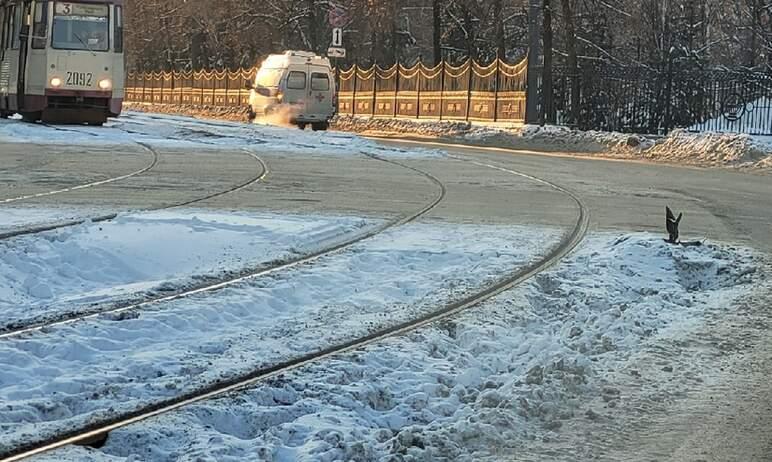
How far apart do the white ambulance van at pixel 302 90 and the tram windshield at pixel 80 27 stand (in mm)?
8517

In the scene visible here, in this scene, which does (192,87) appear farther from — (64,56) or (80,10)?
(64,56)

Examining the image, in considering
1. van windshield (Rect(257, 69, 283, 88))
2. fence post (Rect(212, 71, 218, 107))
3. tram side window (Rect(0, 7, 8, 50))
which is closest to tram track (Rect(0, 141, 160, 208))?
tram side window (Rect(0, 7, 8, 50))

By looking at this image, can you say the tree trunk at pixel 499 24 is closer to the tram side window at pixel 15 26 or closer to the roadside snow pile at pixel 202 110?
the roadside snow pile at pixel 202 110

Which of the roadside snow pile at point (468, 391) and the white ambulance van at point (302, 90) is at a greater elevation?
the white ambulance van at point (302, 90)

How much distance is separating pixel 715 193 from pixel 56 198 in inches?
369

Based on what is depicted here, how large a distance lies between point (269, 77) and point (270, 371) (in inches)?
1178

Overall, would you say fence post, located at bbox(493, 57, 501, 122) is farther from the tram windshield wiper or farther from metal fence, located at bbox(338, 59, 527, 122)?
the tram windshield wiper

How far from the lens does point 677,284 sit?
8.52 meters

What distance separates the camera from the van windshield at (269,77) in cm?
3402

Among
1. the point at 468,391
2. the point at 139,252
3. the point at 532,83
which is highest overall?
the point at 532,83

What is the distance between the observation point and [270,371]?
Answer: 5777mm

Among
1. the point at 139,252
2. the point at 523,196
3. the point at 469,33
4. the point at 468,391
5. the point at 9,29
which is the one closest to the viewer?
the point at 468,391

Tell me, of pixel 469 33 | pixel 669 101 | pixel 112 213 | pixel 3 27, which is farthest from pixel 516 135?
pixel 112 213

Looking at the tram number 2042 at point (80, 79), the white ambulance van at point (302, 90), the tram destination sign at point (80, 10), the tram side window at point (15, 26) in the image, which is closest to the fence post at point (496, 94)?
the white ambulance van at point (302, 90)
